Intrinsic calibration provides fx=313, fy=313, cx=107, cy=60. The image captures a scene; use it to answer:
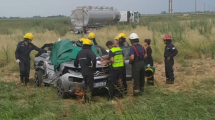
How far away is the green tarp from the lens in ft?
28.0

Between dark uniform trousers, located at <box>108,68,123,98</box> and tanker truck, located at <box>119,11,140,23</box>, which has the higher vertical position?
tanker truck, located at <box>119,11,140,23</box>

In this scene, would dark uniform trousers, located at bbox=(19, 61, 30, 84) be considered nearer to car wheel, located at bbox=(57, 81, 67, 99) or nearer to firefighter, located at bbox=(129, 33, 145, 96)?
car wheel, located at bbox=(57, 81, 67, 99)

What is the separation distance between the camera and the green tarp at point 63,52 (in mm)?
Result: 8521

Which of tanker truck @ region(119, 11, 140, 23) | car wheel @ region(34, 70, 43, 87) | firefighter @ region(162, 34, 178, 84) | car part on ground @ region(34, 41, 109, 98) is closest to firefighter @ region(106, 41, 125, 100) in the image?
car part on ground @ region(34, 41, 109, 98)

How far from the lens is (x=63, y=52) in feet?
28.7

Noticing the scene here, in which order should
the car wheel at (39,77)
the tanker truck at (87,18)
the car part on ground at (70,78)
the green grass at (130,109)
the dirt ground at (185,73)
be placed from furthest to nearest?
the tanker truck at (87,18)
the car wheel at (39,77)
the dirt ground at (185,73)
the car part on ground at (70,78)
the green grass at (130,109)

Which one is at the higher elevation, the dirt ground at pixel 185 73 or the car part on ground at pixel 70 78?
the car part on ground at pixel 70 78

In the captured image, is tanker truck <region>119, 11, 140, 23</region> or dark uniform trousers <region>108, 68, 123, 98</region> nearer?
dark uniform trousers <region>108, 68, 123, 98</region>

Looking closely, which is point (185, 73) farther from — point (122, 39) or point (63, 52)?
point (63, 52)

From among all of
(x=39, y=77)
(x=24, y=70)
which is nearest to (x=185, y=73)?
(x=39, y=77)

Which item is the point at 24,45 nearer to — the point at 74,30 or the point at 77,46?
the point at 77,46

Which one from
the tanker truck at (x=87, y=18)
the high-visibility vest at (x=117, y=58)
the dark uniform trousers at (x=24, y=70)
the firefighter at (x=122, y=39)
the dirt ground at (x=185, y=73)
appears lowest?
the dirt ground at (x=185, y=73)

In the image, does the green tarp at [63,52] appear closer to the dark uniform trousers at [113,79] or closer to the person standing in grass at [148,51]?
the dark uniform trousers at [113,79]

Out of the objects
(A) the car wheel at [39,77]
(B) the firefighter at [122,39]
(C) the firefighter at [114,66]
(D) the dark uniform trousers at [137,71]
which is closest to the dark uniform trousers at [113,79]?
(C) the firefighter at [114,66]
